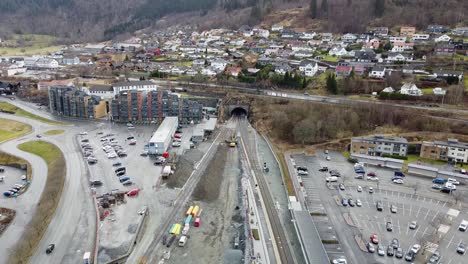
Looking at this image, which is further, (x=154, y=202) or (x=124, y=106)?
(x=124, y=106)

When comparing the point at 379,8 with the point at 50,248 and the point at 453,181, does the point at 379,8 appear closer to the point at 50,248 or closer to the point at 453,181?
the point at 453,181

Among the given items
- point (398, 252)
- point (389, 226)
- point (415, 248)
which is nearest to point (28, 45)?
point (389, 226)

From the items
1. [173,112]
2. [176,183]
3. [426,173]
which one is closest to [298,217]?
[176,183]

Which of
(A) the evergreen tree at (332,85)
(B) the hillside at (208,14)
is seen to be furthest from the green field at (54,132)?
(B) the hillside at (208,14)

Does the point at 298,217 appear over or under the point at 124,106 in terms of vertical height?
under

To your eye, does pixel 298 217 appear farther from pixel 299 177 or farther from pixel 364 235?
pixel 299 177

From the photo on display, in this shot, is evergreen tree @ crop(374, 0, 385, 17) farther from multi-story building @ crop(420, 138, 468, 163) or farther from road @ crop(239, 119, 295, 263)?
road @ crop(239, 119, 295, 263)

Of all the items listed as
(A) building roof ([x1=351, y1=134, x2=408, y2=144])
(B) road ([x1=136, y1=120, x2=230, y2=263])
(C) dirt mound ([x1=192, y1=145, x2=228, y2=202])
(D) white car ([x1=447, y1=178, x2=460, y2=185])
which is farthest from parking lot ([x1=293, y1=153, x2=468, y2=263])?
(B) road ([x1=136, y1=120, x2=230, y2=263])

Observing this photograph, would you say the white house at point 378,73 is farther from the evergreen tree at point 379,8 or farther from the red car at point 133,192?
the evergreen tree at point 379,8
